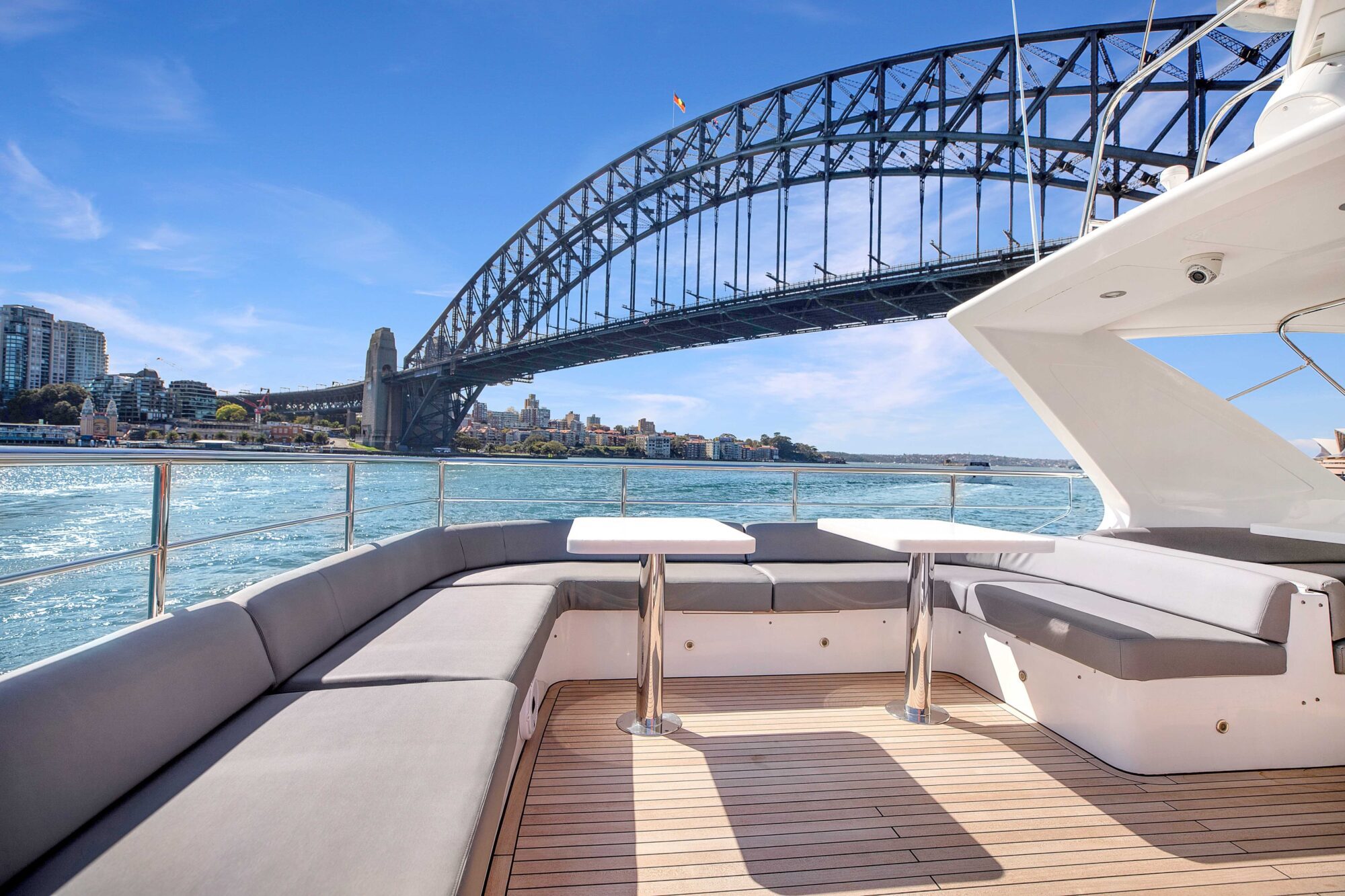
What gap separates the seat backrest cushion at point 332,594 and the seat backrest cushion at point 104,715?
0.12 metres

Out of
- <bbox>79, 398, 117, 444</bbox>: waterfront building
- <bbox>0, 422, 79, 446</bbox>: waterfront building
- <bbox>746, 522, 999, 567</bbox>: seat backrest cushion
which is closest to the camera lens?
<bbox>746, 522, 999, 567</bbox>: seat backrest cushion

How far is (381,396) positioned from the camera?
69.4 feet

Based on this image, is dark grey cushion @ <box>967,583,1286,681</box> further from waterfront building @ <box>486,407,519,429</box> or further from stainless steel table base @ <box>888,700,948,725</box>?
waterfront building @ <box>486,407,519,429</box>

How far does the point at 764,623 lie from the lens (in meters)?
2.08

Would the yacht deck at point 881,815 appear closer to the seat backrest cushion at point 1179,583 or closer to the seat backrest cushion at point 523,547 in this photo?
the seat backrest cushion at point 1179,583

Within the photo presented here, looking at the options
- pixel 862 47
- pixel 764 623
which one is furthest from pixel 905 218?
pixel 764 623

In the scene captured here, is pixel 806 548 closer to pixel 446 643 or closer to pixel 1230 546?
pixel 1230 546

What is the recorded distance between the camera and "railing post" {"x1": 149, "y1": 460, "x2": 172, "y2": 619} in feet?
3.79

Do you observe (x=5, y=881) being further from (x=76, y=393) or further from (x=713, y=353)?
(x=713, y=353)

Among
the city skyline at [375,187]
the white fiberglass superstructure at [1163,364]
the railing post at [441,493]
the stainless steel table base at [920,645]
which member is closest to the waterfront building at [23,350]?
the city skyline at [375,187]

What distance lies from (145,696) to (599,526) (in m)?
1.01

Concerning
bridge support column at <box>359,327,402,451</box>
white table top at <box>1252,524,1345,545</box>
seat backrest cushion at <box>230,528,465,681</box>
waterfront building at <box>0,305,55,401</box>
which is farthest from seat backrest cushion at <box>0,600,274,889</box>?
bridge support column at <box>359,327,402,451</box>

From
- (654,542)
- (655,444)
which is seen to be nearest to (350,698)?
(654,542)

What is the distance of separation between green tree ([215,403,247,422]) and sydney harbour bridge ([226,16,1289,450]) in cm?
351
